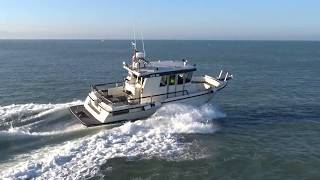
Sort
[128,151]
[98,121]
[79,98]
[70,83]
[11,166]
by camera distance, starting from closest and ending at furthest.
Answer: [11,166]
[128,151]
[98,121]
[79,98]
[70,83]

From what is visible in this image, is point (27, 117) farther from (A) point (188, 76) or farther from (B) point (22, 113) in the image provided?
(A) point (188, 76)

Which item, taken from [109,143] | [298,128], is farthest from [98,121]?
[298,128]

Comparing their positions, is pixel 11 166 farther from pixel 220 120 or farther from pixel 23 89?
pixel 23 89

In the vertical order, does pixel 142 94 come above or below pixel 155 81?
below

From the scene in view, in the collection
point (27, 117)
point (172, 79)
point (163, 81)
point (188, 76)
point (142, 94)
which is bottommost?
point (27, 117)

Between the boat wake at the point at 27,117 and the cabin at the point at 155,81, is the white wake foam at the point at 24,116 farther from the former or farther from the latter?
the cabin at the point at 155,81

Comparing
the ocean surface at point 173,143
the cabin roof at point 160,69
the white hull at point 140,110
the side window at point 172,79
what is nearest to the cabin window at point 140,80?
the cabin roof at point 160,69

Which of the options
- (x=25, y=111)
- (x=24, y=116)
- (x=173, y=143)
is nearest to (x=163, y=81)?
(x=173, y=143)

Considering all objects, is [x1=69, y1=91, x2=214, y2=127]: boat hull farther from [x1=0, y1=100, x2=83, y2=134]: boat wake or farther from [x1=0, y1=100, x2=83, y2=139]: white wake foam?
[x1=0, y1=100, x2=83, y2=134]: boat wake
